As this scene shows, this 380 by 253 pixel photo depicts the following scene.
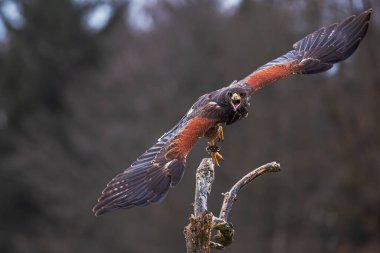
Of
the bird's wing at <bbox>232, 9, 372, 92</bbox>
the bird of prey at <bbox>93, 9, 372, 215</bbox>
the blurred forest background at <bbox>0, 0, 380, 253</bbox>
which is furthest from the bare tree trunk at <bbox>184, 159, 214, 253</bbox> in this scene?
the blurred forest background at <bbox>0, 0, 380, 253</bbox>

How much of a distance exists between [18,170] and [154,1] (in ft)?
43.5

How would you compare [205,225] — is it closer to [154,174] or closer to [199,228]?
[199,228]

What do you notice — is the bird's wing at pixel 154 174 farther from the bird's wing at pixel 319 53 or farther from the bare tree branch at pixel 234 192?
the bird's wing at pixel 319 53

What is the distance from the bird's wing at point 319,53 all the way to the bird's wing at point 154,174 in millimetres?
1373

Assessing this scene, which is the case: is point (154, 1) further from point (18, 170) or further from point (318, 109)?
point (318, 109)

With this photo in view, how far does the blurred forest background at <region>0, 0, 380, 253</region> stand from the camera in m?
26.8

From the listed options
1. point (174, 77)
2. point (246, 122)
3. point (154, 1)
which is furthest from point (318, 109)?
point (154, 1)

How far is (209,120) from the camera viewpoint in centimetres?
917

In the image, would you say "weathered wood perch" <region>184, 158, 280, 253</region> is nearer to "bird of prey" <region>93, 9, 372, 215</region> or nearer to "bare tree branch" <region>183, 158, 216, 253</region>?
"bare tree branch" <region>183, 158, 216, 253</region>

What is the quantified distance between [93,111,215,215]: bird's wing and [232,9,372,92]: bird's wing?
137 cm

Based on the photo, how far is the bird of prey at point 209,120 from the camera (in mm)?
8492

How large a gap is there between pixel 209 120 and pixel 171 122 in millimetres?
21190

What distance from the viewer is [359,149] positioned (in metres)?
26.6

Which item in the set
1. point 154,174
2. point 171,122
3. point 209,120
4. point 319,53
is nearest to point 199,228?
point 154,174
